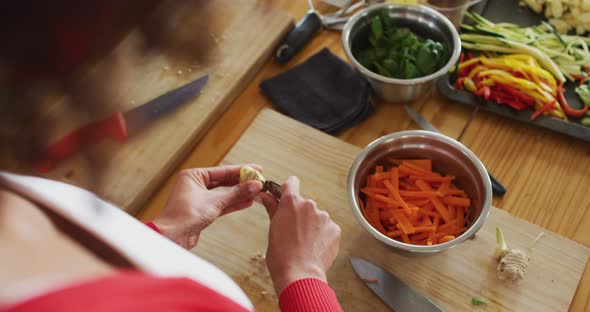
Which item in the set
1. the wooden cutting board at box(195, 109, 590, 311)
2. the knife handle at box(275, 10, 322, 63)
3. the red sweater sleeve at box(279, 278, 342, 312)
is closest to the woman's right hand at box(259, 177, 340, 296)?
the red sweater sleeve at box(279, 278, 342, 312)

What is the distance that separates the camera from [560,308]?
0.99m

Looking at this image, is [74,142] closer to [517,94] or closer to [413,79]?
[413,79]

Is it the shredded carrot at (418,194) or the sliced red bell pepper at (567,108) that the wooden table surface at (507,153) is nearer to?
the sliced red bell pepper at (567,108)

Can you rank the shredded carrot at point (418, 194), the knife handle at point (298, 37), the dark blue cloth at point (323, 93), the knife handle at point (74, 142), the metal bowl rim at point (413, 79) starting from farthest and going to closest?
the knife handle at point (298, 37), the dark blue cloth at point (323, 93), the metal bowl rim at point (413, 79), the shredded carrot at point (418, 194), the knife handle at point (74, 142)

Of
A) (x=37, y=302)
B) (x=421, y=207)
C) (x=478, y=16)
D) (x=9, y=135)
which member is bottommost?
(x=421, y=207)

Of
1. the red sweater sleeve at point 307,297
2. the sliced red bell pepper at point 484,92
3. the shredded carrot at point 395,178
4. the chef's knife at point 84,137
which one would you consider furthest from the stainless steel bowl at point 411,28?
the chef's knife at point 84,137

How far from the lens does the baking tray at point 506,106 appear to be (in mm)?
1217

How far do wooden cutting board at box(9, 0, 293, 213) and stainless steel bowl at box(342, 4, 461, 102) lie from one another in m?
0.22

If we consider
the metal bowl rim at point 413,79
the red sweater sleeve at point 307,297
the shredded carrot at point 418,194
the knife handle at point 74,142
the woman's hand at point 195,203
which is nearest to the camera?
the knife handle at point 74,142

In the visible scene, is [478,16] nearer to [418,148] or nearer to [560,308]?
[418,148]

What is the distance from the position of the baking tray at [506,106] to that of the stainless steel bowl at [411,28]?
6 cm

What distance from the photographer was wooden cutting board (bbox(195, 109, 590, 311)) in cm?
102

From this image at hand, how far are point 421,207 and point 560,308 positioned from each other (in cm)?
32

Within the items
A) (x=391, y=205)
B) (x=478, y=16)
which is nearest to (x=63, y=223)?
(x=391, y=205)
